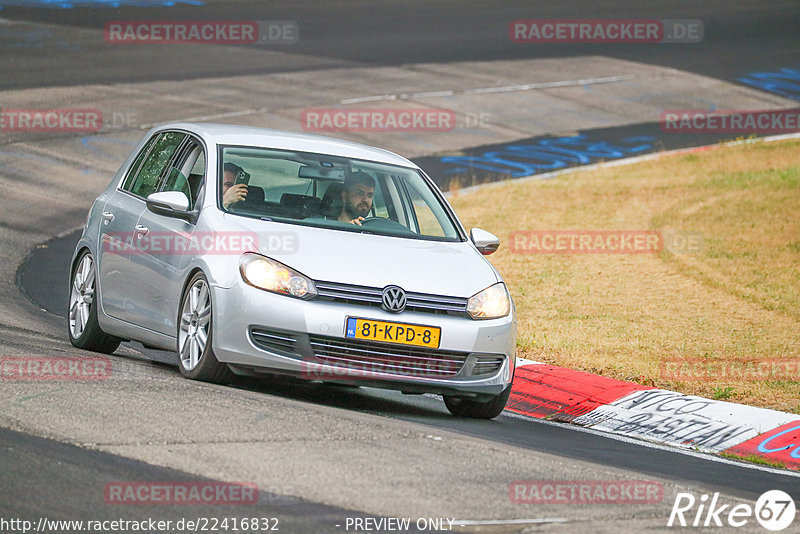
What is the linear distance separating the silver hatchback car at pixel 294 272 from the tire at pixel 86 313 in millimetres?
21

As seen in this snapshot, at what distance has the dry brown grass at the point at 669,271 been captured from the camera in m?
11.9

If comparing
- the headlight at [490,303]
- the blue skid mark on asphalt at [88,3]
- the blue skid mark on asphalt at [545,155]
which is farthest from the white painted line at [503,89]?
the headlight at [490,303]

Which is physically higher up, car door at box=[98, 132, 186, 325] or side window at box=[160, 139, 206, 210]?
side window at box=[160, 139, 206, 210]

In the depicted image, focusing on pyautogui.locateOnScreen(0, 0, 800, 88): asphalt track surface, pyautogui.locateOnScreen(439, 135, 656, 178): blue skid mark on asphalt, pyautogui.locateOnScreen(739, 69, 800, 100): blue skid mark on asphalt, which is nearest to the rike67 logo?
pyautogui.locateOnScreen(439, 135, 656, 178): blue skid mark on asphalt

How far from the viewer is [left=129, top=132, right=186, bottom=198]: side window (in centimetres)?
980

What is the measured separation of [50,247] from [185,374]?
28.1ft

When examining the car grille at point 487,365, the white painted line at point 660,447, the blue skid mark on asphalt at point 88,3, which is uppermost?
the blue skid mark on asphalt at point 88,3

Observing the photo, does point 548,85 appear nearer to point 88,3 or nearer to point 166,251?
point 88,3

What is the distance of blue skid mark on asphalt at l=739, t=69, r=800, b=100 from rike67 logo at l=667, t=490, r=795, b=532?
27.4m

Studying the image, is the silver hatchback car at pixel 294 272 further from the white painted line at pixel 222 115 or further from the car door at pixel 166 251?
the white painted line at pixel 222 115

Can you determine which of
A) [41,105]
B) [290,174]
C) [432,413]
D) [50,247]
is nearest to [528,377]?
[432,413]

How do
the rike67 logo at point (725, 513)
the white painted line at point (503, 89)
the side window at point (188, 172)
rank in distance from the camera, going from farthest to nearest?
the white painted line at point (503, 89) → the side window at point (188, 172) → the rike67 logo at point (725, 513)

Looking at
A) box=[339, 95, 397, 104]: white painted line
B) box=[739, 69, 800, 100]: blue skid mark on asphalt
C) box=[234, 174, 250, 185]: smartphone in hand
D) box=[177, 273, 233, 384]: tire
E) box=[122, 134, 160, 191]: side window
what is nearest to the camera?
box=[177, 273, 233, 384]: tire

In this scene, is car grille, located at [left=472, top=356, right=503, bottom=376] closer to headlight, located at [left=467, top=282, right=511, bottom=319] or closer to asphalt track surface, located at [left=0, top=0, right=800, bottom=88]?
headlight, located at [left=467, top=282, right=511, bottom=319]
